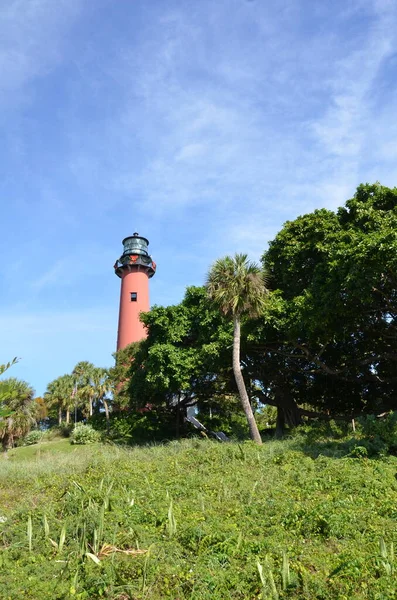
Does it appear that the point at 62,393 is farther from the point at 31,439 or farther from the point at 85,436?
the point at 85,436

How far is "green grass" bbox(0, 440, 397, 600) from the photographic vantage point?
5.88 meters

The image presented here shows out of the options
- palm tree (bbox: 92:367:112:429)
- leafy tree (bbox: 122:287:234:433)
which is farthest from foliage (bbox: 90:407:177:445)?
palm tree (bbox: 92:367:112:429)

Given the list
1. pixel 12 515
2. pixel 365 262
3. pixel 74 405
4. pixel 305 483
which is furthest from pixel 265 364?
pixel 74 405

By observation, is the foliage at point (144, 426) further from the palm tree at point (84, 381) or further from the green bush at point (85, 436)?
the palm tree at point (84, 381)

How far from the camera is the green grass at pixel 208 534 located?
5875mm

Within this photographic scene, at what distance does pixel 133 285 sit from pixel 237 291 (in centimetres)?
2827

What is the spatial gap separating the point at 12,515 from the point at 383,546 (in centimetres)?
691

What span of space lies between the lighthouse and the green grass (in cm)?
3176

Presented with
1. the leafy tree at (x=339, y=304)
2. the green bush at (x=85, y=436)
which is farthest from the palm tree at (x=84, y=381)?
the leafy tree at (x=339, y=304)

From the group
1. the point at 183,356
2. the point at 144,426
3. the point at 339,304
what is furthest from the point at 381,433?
the point at 144,426

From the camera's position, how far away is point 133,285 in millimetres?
46031

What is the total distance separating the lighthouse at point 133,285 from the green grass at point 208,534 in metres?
31.8

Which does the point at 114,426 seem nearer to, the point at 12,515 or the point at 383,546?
the point at 12,515

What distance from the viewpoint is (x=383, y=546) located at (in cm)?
611
